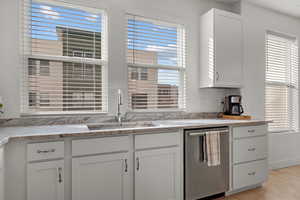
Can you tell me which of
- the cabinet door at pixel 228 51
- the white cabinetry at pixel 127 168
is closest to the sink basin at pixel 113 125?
the white cabinetry at pixel 127 168

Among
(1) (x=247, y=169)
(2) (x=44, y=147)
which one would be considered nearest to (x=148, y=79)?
(2) (x=44, y=147)

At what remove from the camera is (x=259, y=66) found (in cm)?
330

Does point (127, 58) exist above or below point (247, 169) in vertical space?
above

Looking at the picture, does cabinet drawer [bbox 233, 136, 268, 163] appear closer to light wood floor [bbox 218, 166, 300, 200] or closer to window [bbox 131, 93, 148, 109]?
light wood floor [bbox 218, 166, 300, 200]

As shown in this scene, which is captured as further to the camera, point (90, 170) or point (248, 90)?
point (248, 90)

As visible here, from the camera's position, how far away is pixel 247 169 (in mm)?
2518

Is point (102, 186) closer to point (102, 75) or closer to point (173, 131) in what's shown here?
point (173, 131)

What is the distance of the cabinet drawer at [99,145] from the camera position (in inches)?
64.2

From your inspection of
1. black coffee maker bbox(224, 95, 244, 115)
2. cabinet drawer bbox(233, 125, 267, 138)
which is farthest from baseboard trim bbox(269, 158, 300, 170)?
black coffee maker bbox(224, 95, 244, 115)

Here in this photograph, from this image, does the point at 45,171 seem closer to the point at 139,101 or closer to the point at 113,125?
the point at 113,125

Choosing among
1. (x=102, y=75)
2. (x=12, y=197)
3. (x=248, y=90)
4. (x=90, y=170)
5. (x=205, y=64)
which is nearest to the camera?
(x=12, y=197)

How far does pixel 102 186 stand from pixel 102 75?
1.29m

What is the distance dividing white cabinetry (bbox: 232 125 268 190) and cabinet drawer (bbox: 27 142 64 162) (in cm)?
196

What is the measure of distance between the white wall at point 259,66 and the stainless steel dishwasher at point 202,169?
46.6 inches
